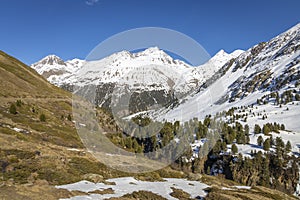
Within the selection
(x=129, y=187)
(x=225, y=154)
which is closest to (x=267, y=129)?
(x=225, y=154)

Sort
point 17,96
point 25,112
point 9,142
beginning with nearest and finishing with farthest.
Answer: point 9,142, point 25,112, point 17,96

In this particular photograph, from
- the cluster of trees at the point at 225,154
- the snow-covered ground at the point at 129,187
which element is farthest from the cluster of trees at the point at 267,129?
the snow-covered ground at the point at 129,187

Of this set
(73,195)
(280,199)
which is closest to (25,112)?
(73,195)

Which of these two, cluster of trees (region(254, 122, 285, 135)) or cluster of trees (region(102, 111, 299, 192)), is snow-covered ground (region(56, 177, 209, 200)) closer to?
cluster of trees (region(102, 111, 299, 192))

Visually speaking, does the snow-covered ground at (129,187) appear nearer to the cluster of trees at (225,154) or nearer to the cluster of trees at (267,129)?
the cluster of trees at (225,154)

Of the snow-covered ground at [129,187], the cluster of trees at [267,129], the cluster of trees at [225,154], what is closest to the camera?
the snow-covered ground at [129,187]

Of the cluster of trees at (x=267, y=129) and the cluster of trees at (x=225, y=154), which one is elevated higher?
the cluster of trees at (x=267, y=129)

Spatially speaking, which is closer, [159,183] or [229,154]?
[159,183]

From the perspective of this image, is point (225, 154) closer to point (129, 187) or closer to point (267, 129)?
point (267, 129)

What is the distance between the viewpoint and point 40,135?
49250 mm

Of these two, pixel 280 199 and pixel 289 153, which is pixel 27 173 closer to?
pixel 280 199

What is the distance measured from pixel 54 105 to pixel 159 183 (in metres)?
61.1

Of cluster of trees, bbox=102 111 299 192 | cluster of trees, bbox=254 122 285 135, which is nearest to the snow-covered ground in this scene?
cluster of trees, bbox=102 111 299 192

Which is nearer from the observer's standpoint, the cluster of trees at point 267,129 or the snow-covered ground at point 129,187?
the snow-covered ground at point 129,187
